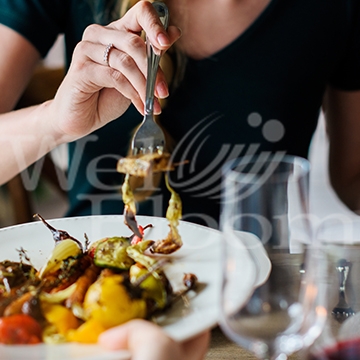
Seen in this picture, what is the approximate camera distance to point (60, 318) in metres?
0.52

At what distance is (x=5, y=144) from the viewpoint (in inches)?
40.5

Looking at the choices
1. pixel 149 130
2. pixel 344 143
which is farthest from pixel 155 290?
pixel 344 143

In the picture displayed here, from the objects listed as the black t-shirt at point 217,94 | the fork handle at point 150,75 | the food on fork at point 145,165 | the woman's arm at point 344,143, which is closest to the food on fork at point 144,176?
the food on fork at point 145,165

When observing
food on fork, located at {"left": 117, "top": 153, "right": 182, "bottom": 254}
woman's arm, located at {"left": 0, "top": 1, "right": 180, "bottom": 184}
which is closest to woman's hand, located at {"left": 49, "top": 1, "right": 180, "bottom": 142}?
woman's arm, located at {"left": 0, "top": 1, "right": 180, "bottom": 184}

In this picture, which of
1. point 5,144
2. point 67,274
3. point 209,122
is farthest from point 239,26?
point 67,274

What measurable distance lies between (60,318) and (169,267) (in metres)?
0.17

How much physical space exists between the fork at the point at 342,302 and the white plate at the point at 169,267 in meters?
0.14

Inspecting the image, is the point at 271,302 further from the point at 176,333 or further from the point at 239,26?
the point at 239,26

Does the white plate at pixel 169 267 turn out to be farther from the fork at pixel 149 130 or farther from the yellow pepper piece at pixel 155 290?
the fork at pixel 149 130

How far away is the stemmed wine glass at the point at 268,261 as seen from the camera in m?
0.43

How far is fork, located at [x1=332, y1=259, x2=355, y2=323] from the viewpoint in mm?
634

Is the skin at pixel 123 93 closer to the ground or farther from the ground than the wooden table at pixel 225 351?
farther from the ground

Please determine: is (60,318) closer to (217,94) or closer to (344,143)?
(217,94)

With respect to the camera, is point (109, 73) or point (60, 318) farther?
point (109, 73)
